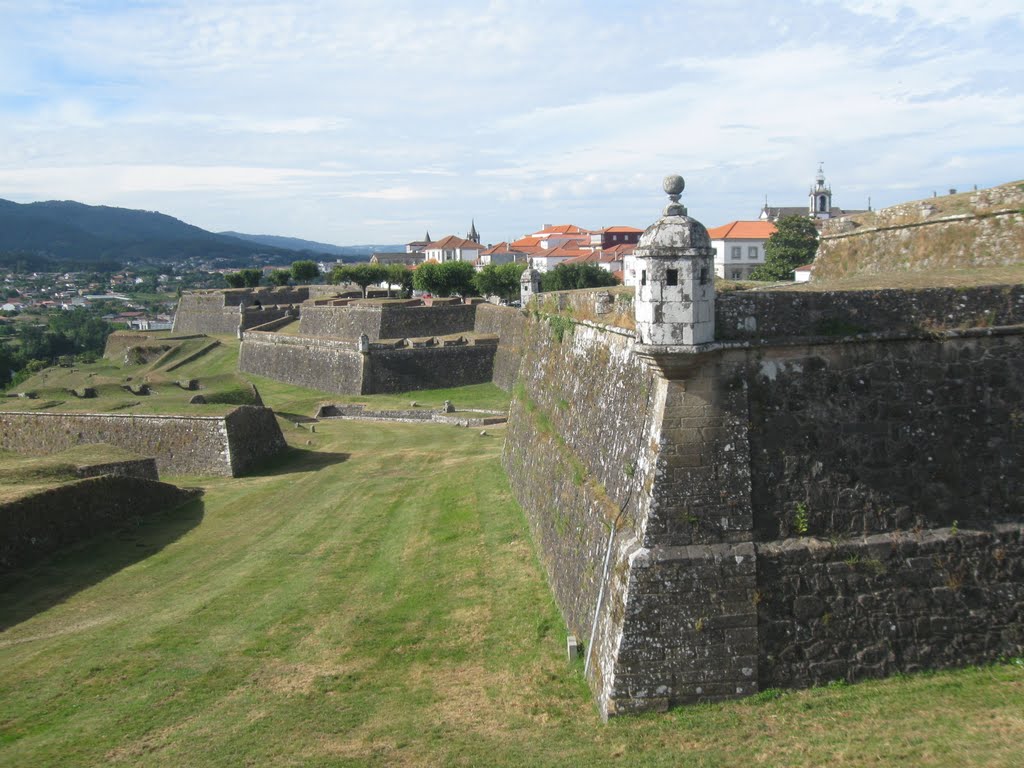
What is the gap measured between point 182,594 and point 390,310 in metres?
34.6

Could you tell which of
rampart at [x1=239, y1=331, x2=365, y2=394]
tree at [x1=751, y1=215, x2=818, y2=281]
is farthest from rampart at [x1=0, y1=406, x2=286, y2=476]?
tree at [x1=751, y1=215, x2=818, y2=281]

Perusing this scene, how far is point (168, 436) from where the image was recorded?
25234 mm

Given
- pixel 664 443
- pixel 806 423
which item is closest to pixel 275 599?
pixel 664 443

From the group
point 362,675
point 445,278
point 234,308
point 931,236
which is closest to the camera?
point 362,675

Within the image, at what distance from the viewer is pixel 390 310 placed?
47.5 m

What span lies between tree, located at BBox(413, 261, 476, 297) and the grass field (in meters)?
47.3

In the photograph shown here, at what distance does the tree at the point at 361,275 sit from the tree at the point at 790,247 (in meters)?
36.8

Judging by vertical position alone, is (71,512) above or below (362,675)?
above

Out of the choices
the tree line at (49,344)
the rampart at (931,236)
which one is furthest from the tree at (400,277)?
the rampart at (931,236)

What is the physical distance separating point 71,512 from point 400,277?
196 ft

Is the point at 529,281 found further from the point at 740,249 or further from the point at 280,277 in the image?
the point at 280,277

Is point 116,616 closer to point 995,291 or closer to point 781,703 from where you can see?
point 781,703

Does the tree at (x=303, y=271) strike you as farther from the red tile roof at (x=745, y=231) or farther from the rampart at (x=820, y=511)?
the rampart at (x=820, y=511)

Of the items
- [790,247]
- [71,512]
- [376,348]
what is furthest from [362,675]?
[790,247]
